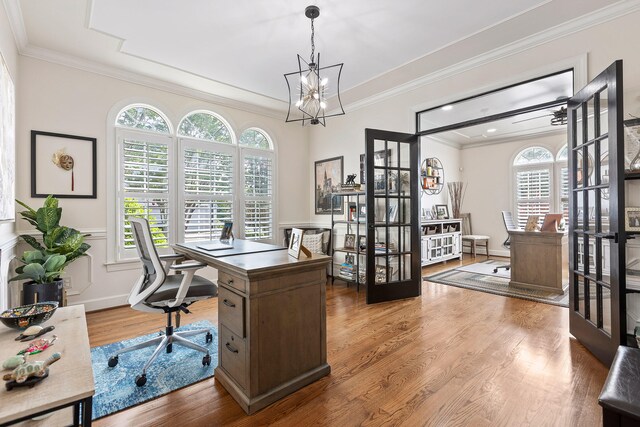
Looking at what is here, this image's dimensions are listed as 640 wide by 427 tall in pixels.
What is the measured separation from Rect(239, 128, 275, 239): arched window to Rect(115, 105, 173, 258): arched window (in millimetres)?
1113

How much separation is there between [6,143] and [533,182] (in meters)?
8.43

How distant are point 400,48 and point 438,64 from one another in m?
0.62

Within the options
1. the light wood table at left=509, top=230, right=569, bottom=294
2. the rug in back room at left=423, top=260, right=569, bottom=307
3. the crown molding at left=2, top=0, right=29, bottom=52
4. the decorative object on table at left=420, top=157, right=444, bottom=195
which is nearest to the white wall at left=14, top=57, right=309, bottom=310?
the crown molding at left=2, top=0, right=29, bottom=52

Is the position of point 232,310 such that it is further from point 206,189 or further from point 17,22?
point 17,22

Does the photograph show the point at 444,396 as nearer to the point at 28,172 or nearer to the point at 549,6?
the point at 549,6

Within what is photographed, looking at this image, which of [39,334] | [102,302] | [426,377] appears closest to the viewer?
[39,334]

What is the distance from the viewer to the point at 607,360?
211 cm

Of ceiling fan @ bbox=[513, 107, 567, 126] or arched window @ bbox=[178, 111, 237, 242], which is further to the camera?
arched window @ bbox=[178, 111, 237, 242]

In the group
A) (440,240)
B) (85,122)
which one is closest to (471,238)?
(440,240)

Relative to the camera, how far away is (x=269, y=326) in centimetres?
182

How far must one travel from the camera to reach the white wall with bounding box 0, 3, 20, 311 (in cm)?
232

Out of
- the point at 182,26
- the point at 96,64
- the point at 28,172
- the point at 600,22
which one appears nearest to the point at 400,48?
the point at 600,22

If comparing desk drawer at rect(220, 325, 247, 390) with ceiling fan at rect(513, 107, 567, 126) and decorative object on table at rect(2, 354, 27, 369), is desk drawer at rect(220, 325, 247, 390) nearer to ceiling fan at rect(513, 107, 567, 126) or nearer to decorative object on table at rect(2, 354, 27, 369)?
decorative object on table at rect(2, 354, 27, 369)

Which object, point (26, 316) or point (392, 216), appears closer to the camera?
point (26, 316)
